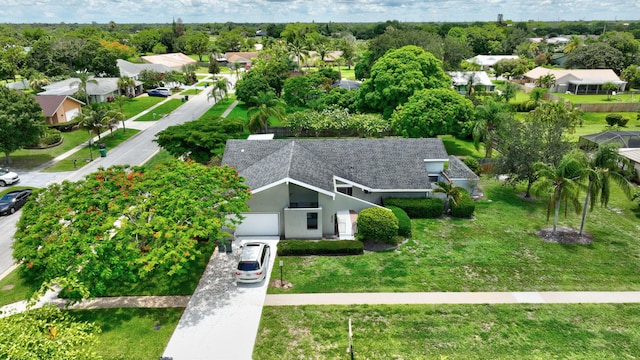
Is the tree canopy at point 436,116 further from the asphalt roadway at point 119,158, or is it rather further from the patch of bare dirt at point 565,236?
the asphalt roadway at point 119,158

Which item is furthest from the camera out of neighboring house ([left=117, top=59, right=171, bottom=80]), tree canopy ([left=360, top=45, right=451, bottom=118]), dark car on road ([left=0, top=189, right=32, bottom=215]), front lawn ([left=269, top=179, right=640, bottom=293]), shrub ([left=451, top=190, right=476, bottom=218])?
neighboring house ([left=117, top=59, right=171, bottom=80])

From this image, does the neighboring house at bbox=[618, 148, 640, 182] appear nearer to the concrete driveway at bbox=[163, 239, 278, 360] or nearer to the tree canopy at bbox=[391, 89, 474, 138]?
the tree canopy at bbox=[391, 89, 474, 138]

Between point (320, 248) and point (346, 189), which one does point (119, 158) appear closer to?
point (346, 189)

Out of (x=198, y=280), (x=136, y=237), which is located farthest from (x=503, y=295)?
(x=136, y=237)

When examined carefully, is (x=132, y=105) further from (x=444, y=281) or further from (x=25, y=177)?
(x=444, y=281)

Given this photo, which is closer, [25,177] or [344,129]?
[25,177]

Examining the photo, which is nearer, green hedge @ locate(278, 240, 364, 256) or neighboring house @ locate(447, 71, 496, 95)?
green hedge @ locate(278, 240, 364, 256)

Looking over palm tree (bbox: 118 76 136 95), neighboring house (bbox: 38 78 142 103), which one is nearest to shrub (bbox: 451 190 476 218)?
neighboring house (bbox: 38 78 142 103)
